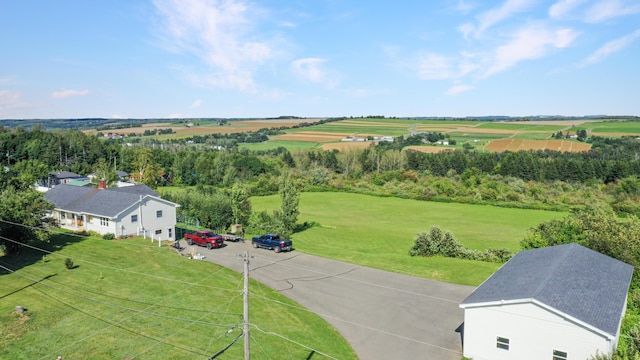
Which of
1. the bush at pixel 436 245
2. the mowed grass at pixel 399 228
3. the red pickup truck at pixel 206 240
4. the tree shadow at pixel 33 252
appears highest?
the tree shadow at pixel 33 252

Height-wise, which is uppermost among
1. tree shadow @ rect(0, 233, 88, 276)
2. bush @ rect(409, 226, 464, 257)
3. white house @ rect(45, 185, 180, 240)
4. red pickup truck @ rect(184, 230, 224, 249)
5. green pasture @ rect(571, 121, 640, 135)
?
green pasture @ rect(571, 121, 640, 135)

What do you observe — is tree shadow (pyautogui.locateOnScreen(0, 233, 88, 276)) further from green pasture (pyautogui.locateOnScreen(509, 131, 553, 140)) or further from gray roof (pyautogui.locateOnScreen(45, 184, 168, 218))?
green pasture (pyautogui.locateOnScreen(509, 131, 553, 140))

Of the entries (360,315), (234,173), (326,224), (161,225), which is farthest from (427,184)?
(360,315)

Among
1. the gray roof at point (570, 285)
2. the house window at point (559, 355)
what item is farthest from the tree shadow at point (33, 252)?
the house window at point (559, 355)

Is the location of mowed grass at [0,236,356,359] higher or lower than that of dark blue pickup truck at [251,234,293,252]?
higher

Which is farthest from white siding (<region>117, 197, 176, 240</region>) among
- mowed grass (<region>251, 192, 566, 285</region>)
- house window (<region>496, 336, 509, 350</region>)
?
house window (<region>496, 336, 509, 350</region>)

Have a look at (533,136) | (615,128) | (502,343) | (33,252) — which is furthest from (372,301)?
(615,128)

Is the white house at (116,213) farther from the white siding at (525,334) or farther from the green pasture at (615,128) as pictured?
the green pasture at (615,128)
